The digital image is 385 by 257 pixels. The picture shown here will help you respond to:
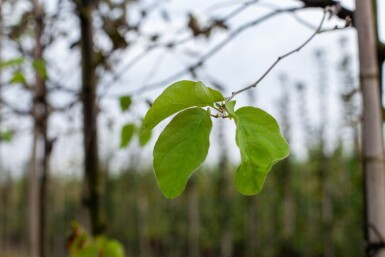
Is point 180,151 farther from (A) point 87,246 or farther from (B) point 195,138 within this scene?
(A) point 87,246

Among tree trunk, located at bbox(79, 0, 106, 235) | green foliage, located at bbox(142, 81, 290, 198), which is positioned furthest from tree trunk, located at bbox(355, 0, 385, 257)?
tree trunk, located at bbox(79, 0, 106, 235)

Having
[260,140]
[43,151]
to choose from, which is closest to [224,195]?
[43,151]

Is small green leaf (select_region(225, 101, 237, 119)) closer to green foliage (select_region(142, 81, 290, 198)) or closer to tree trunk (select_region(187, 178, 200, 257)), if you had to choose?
green foliage (select_region(142, 81, 290, 198))

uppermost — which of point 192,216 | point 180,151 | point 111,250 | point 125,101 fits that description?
point 125,101

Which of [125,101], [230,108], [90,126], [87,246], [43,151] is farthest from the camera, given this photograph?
[43,151]

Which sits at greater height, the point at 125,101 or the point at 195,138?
the point at 125,101

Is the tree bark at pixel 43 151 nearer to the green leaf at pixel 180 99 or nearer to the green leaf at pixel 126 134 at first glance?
the green leaf at pixel 126 134

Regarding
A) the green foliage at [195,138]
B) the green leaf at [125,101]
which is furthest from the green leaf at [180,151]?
the green leaf at [125,101]
